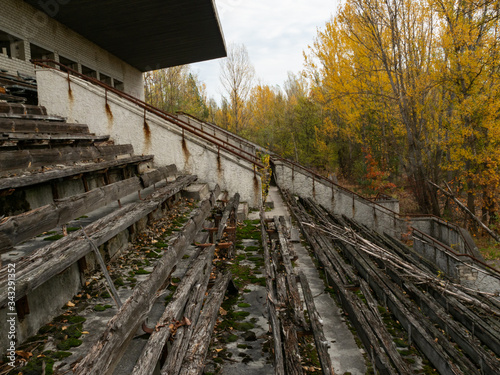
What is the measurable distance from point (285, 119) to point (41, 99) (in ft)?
73.7

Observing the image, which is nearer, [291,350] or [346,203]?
[291,350]

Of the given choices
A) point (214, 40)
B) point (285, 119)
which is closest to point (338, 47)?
point (285, 119)

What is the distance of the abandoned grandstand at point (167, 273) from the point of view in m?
2.58

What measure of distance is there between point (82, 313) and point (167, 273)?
0.86m

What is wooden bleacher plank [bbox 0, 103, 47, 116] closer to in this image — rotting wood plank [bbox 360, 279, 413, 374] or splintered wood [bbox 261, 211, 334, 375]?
splintered wood [bbox 261, 211, 334, 375]

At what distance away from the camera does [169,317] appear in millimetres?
2756

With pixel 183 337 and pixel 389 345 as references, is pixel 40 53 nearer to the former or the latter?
pixel 183 337

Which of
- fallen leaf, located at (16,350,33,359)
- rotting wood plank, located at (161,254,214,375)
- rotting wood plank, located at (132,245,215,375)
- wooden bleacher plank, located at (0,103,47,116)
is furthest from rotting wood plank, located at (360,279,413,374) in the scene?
wooden bleacher plank, located at (0,103,47,116)

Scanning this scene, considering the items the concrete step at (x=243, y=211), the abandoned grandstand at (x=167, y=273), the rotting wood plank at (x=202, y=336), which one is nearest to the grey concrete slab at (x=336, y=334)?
the abandoned grandstand at (x=167, y=273)

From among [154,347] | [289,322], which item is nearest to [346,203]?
[289,322]

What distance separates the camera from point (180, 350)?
97.7 inches

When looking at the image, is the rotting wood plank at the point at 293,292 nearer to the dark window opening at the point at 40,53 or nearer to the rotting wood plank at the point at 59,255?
the rotting wood plank at the point at 59,255

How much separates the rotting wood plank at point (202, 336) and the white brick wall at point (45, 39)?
10709 mm

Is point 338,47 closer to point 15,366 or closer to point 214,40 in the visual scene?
point 214,40
